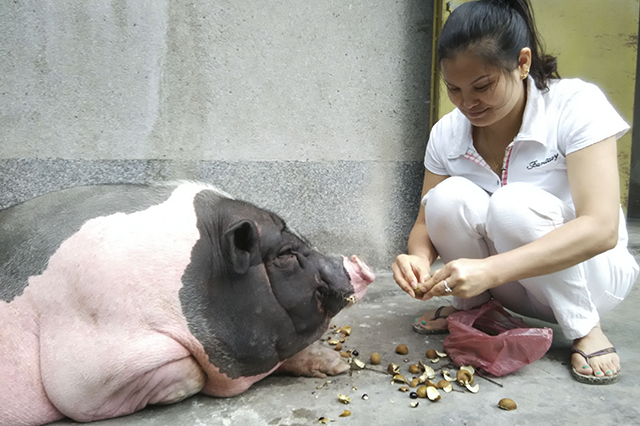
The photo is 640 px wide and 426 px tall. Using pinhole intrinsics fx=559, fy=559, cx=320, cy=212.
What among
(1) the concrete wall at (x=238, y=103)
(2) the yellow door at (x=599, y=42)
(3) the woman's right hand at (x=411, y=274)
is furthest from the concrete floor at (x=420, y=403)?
(2) the yellow door at (x=599, y=42)

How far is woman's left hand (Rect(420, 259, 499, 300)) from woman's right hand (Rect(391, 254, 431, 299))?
13 centimetres

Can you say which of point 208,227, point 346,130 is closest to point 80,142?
point 208,227

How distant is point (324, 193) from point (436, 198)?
1.35 m

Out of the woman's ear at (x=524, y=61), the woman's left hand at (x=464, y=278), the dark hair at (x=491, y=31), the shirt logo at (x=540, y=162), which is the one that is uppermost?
the dark hair at (x=491, y=31)

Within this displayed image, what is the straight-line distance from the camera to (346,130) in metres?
3.73

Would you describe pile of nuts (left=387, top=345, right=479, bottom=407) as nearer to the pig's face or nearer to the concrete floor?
the concrete floor

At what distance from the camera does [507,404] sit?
1.86m

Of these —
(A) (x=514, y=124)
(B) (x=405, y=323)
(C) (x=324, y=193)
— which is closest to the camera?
(A) (x=514, y=124)

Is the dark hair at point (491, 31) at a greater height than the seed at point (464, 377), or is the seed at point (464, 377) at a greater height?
the dark hair at point (491, 31)

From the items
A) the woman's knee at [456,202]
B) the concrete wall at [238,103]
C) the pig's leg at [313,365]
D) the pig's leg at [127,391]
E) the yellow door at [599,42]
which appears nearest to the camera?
the pig's leg at [127,391]

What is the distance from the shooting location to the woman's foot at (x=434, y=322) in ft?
8.66

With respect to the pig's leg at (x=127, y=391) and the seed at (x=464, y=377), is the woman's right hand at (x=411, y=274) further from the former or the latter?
the pig's leg at (x=127, y=391)

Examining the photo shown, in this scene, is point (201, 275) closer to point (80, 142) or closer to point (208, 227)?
point (208, 227)

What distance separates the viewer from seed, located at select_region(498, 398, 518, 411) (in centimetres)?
186
